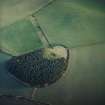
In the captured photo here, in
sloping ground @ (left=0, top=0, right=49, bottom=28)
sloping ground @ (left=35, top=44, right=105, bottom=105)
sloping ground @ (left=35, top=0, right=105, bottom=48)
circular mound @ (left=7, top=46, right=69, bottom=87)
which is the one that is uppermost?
sloping ground @ (left=0, top=0, right=49, bottom=28)

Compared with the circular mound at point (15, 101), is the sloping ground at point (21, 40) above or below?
above

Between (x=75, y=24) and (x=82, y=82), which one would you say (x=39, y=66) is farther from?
(x=75, y=24)

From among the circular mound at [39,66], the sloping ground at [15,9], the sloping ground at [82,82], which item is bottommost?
the sloping ground at [82,82]

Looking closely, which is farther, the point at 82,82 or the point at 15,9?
the point at 15,9

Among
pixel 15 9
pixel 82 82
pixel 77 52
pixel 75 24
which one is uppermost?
pixel 15 9

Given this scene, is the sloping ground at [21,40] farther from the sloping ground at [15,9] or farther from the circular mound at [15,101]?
the circular mound at [15,101]

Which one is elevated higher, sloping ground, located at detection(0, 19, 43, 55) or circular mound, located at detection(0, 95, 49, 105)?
sloping ground, located at detection(0, 19, 43, 55)

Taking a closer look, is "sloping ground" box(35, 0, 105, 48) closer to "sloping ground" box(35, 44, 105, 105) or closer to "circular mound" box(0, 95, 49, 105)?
"sloping ground" box(35, 44, 105, 105)

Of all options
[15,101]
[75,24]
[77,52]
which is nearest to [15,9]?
[75,24]

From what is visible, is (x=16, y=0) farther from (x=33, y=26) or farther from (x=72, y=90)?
(x=72, y=90)

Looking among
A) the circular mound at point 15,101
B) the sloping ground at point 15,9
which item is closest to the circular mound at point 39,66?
the circular mound at point 15,101

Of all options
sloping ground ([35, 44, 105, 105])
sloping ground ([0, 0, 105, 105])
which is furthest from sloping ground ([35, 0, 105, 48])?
sloping ground ([35, 44, 105, 105])

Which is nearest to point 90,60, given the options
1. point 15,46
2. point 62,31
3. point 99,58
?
point 99,58
